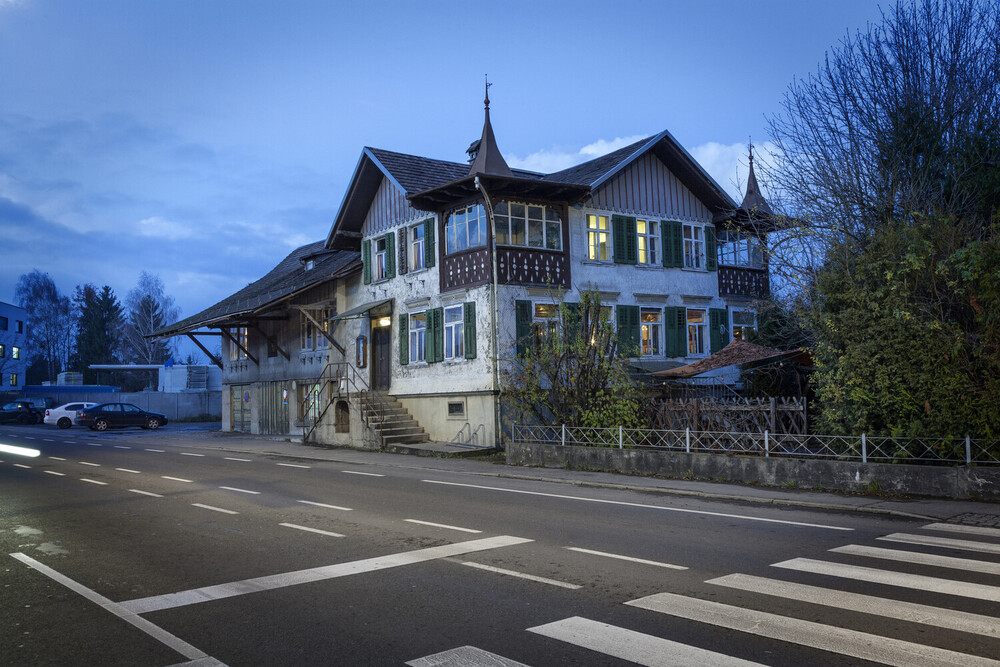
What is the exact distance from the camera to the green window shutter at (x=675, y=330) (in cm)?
2866

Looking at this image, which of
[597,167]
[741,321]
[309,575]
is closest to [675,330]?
[741,321]

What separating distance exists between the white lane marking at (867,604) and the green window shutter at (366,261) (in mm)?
25699

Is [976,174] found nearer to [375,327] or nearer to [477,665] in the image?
[477,665]

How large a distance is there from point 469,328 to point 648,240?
26.1 ft

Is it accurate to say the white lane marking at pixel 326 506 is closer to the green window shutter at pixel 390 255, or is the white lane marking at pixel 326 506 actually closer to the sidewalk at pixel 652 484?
the sidewalk at pixel 652 484

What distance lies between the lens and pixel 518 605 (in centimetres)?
658

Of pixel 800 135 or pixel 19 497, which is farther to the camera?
pixel 800 135

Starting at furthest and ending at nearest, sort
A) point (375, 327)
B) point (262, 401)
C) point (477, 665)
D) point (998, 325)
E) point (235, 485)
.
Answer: point (262, 401) < point (375, 327) < point (235, 485) < point (998, 325) < point (477, 665)

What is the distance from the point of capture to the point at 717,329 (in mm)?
29922

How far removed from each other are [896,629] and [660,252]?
2399cm

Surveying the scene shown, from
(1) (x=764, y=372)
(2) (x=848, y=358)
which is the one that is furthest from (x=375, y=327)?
(2) (x=848, y=358)

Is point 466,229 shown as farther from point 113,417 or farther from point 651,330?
point 113,417

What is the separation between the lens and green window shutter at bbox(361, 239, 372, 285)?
104ft

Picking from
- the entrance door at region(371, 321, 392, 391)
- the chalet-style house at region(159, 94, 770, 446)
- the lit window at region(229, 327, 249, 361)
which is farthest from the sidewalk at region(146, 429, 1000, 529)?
the lit window at region(229, 327, 249, 361)
